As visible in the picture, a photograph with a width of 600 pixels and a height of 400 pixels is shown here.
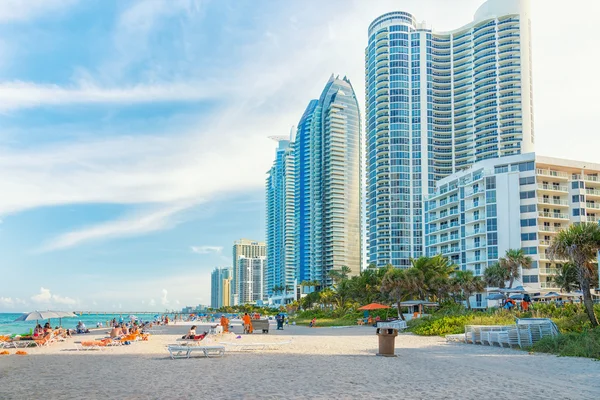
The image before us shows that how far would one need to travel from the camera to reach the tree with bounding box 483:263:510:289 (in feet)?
198

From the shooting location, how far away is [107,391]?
11.5m

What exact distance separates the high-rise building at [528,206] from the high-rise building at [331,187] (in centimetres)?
9285

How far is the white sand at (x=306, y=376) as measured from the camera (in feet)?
36.4

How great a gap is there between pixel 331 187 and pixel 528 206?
102 metres

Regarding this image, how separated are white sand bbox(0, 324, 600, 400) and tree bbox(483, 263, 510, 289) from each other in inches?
1662

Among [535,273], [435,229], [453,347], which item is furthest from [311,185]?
[453,347]

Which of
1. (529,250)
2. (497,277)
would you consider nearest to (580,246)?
(497,277)

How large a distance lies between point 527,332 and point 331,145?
513 feet

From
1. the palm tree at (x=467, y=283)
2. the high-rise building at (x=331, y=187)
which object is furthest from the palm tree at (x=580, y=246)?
the high-rise building at (x=331, y=187)

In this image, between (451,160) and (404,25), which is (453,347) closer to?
(451,160)

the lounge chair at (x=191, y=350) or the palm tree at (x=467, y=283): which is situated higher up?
the palm tree at (x=467, y=283)

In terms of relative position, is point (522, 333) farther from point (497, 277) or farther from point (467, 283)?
point (497, 277)

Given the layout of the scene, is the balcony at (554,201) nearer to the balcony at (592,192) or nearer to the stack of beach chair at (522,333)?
the balcony at (592,192)

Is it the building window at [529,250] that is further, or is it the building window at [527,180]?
the building window at [527,180]
